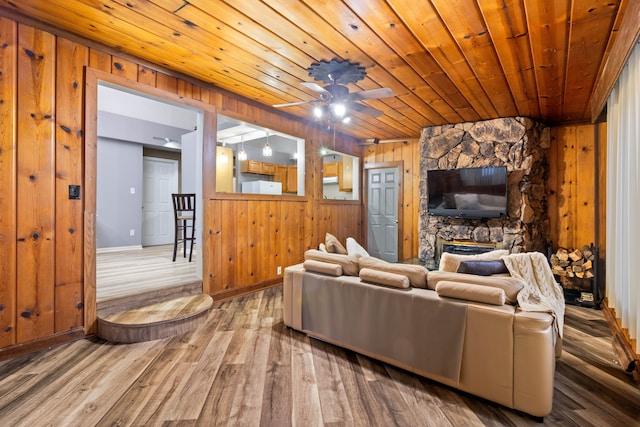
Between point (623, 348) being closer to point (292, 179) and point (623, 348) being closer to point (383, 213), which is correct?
point (383, 213)

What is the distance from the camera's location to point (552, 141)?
4.77 metres

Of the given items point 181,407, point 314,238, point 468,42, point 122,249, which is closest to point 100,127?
point 122,249

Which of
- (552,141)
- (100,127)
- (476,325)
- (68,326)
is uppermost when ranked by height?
(100,127)

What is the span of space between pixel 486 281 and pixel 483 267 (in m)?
0.22

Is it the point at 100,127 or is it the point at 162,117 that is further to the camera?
the point at 162,117

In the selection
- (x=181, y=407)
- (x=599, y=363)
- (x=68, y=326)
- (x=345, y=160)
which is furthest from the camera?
(x=345, y=160)

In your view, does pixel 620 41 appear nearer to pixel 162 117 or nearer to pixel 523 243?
pixel 523 243

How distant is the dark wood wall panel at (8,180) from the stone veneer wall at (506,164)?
16.7ft

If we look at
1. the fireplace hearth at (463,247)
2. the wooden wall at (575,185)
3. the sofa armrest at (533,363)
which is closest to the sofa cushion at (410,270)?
the sofa armrest at (533,363)

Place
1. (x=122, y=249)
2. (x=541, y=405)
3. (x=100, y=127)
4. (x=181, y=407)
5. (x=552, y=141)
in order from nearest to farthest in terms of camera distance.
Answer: (x=541, y=405)
(x=181, y=407)
(x=552, y=141)
(x=100, y=127)
(x=122, y=249)

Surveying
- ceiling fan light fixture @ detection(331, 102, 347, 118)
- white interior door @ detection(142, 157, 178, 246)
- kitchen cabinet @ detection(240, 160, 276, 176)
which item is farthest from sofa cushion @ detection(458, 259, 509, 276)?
white interior door @ detection(142, 157, 178, 246)

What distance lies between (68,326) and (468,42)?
13.5 ft

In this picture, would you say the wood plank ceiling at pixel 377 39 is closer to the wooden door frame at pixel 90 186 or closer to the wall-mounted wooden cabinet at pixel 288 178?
the wooden door frame at pixel 90 186

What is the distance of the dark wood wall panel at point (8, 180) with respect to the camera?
223 centimetres
